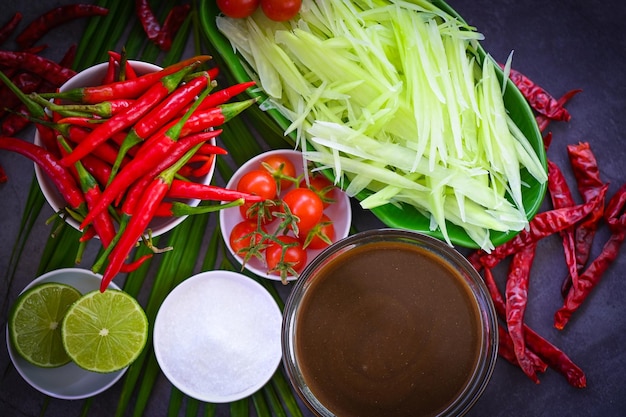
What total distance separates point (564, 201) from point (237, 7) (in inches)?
53.1

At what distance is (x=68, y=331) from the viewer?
82.7 inches

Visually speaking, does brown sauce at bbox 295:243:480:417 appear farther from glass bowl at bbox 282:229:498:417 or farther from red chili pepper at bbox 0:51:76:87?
red chili pepper at bbox 0:51:76:87

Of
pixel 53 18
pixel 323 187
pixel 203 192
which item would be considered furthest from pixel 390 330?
pixel 53 18

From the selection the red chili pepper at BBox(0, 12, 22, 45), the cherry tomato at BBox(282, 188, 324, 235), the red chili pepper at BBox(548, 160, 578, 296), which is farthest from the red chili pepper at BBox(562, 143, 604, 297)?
the red chili pepper at BBox(0, 12, 22, 45)

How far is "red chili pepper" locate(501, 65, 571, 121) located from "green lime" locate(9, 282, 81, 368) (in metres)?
1.75

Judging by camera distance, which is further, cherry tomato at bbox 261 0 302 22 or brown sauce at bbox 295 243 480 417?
cherry tomato at bbox 261 0 302 22

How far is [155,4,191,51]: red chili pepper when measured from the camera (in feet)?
7.63

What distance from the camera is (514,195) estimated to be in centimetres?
210

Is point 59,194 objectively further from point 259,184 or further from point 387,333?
point 387,333

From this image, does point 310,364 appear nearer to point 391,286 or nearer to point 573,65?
point 391,286

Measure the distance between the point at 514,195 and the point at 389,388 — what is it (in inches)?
29.4

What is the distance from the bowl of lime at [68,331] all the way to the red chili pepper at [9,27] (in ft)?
2.83

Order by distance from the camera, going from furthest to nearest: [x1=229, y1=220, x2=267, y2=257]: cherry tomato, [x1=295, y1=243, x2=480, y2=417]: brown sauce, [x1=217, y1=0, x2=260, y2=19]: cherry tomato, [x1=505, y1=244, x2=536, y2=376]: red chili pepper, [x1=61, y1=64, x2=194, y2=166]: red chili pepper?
1. [x1=505, y1=244, x2=536, y2=376]: red chili pepper
2. [x1=229, y1=220, x2=267, y2=257]: cherry tomato
3. [x1=217, y1=0, x2=260, y2=19]: cherry tomato
4. [x1=61, y1=64, x2=194, y2=166]: red chili pepper
5. [x1=295, y1=243, x2=480, y2=417]: brown sauce

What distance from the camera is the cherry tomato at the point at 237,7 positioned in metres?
2.04
